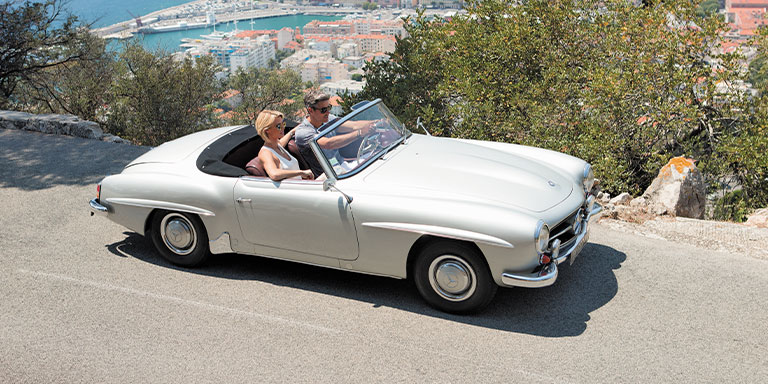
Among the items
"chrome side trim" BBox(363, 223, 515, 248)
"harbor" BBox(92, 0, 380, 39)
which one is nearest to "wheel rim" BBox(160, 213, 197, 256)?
"chrome side trim" BBox(363, 223, 515, 248)

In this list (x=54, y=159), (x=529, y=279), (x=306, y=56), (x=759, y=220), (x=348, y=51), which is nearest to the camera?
(x=529, y=279)

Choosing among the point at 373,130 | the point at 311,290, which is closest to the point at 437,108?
the point at 373,130

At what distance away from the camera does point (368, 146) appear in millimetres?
5520

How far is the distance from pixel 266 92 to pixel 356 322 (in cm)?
1863

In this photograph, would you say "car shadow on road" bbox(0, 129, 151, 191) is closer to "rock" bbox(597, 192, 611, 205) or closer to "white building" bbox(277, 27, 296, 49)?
"rock" bbox(597, 192, 611, 205)

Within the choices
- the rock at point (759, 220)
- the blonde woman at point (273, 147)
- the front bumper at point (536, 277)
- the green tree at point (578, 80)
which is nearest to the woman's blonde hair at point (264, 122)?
the blonde woman at point (273, 147)

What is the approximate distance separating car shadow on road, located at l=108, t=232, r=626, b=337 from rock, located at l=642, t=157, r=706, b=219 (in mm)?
1519

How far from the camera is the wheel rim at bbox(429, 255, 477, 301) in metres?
4.65

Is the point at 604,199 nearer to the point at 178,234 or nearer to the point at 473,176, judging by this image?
the point at 473,176

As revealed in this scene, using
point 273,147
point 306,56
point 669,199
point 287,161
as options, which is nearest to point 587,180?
point 669,199

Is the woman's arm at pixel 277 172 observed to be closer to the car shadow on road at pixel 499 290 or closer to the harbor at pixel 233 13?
the car shadow on road at pixel 499 290

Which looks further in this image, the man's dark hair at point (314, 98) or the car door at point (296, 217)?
the man's dark hair at point (314, 98)

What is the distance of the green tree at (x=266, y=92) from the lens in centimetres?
2178

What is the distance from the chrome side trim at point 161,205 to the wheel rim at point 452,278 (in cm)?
200
